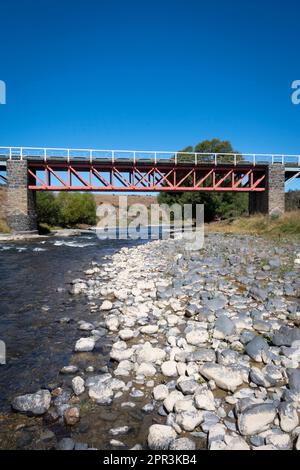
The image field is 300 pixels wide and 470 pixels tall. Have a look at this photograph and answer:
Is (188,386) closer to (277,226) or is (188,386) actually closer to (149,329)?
(149,329)

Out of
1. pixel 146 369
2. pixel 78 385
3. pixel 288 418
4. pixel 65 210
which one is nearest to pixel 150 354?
pixel 146 369

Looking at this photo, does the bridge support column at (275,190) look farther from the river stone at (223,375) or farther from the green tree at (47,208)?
the river stone at (223,375)

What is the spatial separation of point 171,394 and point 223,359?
3.12 ft

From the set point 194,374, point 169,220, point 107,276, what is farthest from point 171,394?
point 169,220

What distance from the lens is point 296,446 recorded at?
7.23 feet

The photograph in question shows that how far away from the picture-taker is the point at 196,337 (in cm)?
417

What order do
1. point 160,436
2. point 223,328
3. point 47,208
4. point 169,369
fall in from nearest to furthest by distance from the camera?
point 160,436 < point 169,369 < point 223,328 < point 47,208

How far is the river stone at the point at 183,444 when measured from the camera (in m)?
2.30

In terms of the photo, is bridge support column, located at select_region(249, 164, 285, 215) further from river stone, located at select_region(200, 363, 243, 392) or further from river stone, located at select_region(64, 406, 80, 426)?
river stone, located at select_region(64, 406, 80, 426)

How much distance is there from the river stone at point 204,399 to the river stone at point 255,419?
313 mm

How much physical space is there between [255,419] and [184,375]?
104 centimetres

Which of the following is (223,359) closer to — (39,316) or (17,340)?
(17,340)

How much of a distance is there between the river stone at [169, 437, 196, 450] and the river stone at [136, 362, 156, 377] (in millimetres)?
1153

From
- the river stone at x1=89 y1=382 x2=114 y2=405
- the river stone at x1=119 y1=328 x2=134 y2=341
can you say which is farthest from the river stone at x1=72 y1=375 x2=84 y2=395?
the river stone at x1=119 y1=328 x2=134 y2=341
